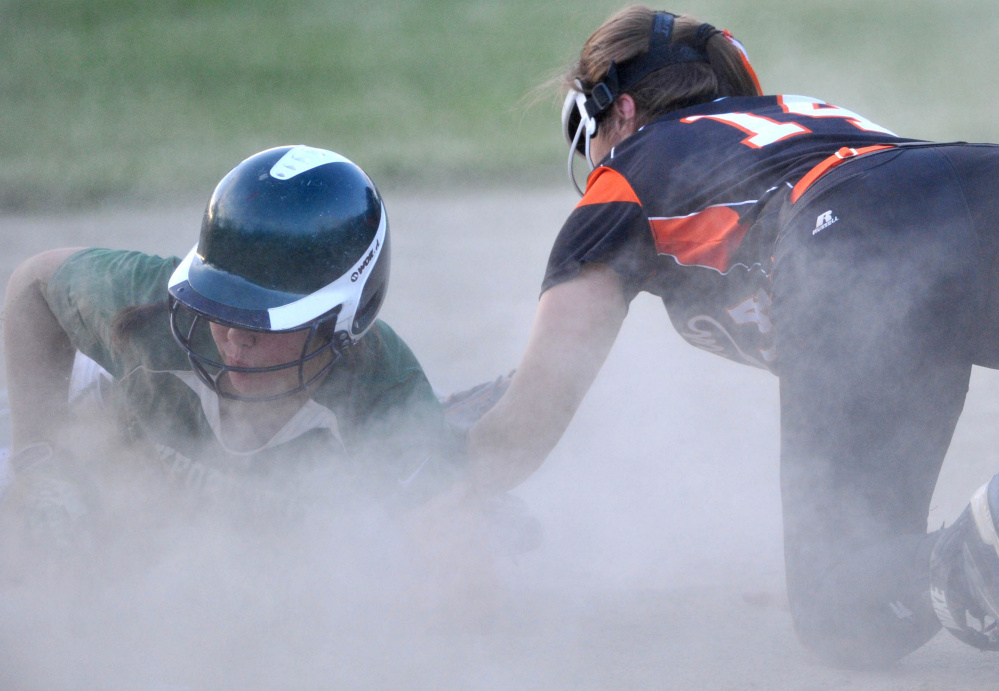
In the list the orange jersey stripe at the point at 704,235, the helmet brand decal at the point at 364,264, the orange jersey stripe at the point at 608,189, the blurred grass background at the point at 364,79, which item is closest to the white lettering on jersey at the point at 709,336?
the orange jersey stripe at the point at 704,235

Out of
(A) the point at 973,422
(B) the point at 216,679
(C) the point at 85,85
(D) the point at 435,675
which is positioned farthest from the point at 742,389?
(C) the point at 85,85

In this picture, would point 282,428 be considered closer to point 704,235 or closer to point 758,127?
point 704,235

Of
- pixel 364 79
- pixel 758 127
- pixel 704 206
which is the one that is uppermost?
pixel 758 127

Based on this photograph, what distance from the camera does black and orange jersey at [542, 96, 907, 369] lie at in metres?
1.77

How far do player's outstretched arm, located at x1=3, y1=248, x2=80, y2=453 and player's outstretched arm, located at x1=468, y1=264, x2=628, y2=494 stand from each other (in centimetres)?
90

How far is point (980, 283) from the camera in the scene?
1.70 meters

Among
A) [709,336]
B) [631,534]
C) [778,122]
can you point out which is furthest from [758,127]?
[631,534]

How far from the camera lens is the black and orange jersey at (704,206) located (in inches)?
69.9

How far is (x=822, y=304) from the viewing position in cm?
172

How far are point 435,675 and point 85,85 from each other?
29.4ft

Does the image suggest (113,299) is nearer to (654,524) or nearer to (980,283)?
(654,524)

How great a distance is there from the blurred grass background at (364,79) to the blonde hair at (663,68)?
3010 mm

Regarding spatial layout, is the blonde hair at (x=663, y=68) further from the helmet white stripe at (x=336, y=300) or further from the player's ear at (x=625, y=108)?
the helmet white stripe at (x=336, y=300)

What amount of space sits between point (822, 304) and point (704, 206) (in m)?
0.26
